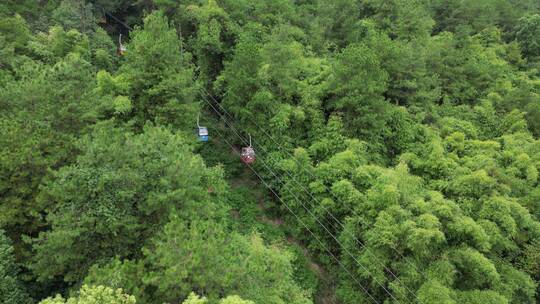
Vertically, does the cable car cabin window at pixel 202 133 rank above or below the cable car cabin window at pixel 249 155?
above

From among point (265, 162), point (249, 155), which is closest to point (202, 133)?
point (249, 155)

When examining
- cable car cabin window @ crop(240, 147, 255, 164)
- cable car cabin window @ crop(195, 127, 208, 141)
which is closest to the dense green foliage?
cable car cabin window @ crop(195, 127, 208, 141)

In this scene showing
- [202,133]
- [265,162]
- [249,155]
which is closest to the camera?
[202,133]

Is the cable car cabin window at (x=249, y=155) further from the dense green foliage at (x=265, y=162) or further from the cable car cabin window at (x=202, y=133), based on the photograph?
the cable car cabin window at (x=202, y=133)

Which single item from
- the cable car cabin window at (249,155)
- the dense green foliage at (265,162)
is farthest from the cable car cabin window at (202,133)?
the cable car cabin window at (249,155)

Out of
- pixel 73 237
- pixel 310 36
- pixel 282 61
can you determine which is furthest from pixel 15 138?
pixel 310 36

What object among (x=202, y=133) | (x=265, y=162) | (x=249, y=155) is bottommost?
(x=265, y=162)

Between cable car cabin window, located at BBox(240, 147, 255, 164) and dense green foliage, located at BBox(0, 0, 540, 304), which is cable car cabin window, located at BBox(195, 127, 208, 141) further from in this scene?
cable car cabin window, located at BBox(240, 147, 255, 164)

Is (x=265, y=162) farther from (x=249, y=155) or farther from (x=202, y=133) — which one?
(x=202, y=133)
